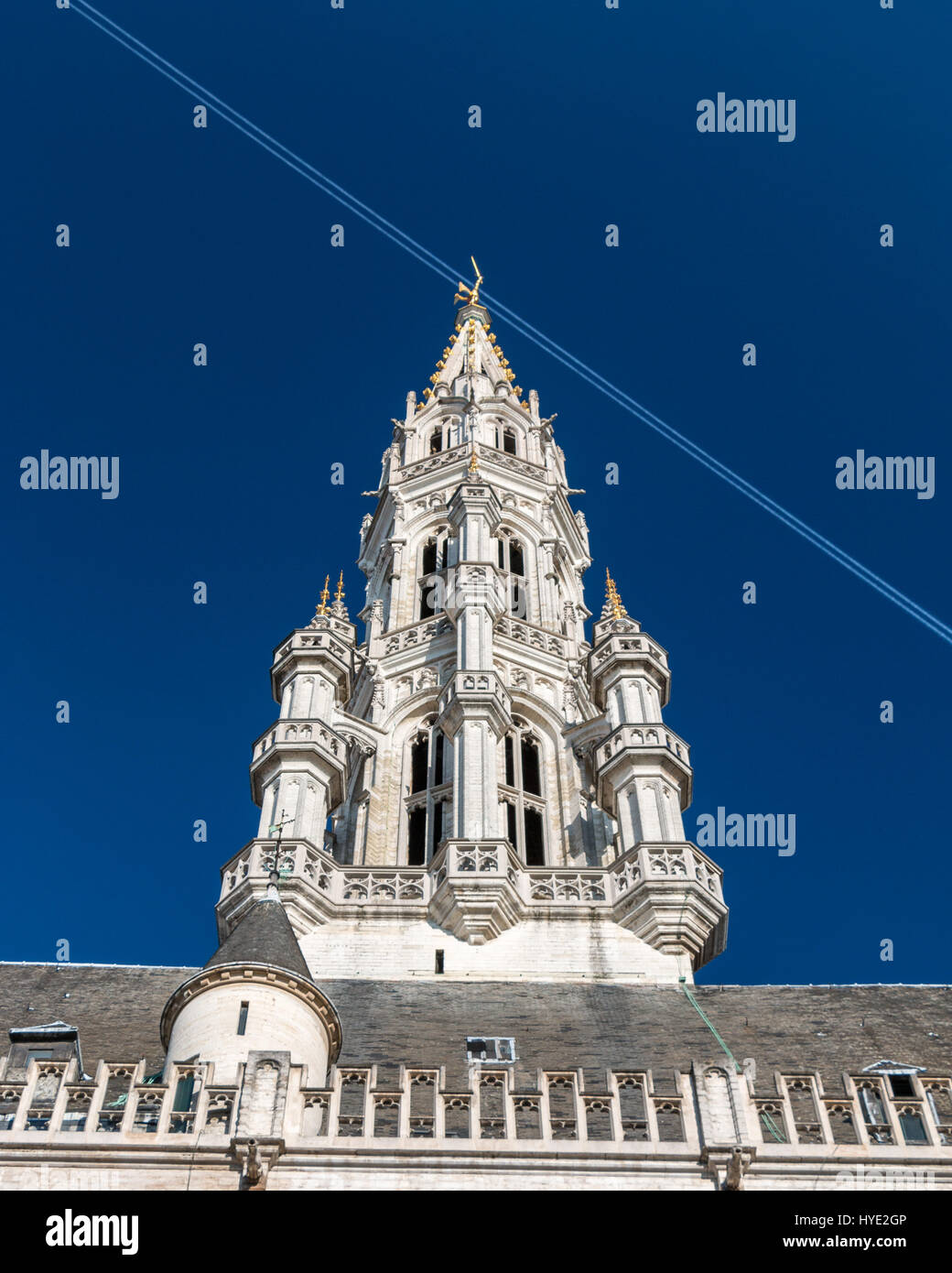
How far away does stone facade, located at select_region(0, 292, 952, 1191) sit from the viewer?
2145 centimetres

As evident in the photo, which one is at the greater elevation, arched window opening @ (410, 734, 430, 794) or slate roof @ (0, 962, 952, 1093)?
arched window opening @ (410, 734, 430, 794)

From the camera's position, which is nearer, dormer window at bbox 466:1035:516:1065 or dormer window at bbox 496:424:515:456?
dormer window at bbox 466:1035:516:1065

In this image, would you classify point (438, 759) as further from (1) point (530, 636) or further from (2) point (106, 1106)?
(2) point (106, 1106)

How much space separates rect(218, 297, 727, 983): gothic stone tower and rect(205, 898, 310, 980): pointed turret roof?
5806mm

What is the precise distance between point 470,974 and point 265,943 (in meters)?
8.58

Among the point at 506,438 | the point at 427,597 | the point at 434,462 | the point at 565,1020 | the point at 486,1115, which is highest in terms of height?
the point at 506,438

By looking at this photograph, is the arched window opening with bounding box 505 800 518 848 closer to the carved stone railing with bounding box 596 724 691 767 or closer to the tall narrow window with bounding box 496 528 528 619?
the carved stone railing with bounding box 596 724 691 767

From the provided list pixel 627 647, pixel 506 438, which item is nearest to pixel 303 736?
pixel 627 647

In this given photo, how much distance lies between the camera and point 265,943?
85.7 ft

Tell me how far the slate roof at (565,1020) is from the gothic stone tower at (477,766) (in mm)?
1459

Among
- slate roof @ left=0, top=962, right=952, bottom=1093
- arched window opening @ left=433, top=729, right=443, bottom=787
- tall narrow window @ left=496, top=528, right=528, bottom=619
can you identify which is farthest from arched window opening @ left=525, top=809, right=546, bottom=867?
tall narrow window @ left=496, top=528, right=528, bottom=619

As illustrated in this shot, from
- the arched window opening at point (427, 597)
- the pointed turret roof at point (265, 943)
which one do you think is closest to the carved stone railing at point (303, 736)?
the arched window opening at point (427, 597)

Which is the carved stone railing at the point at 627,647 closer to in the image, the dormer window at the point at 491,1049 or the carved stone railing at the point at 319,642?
the carved stone railing at the point at 319,642
